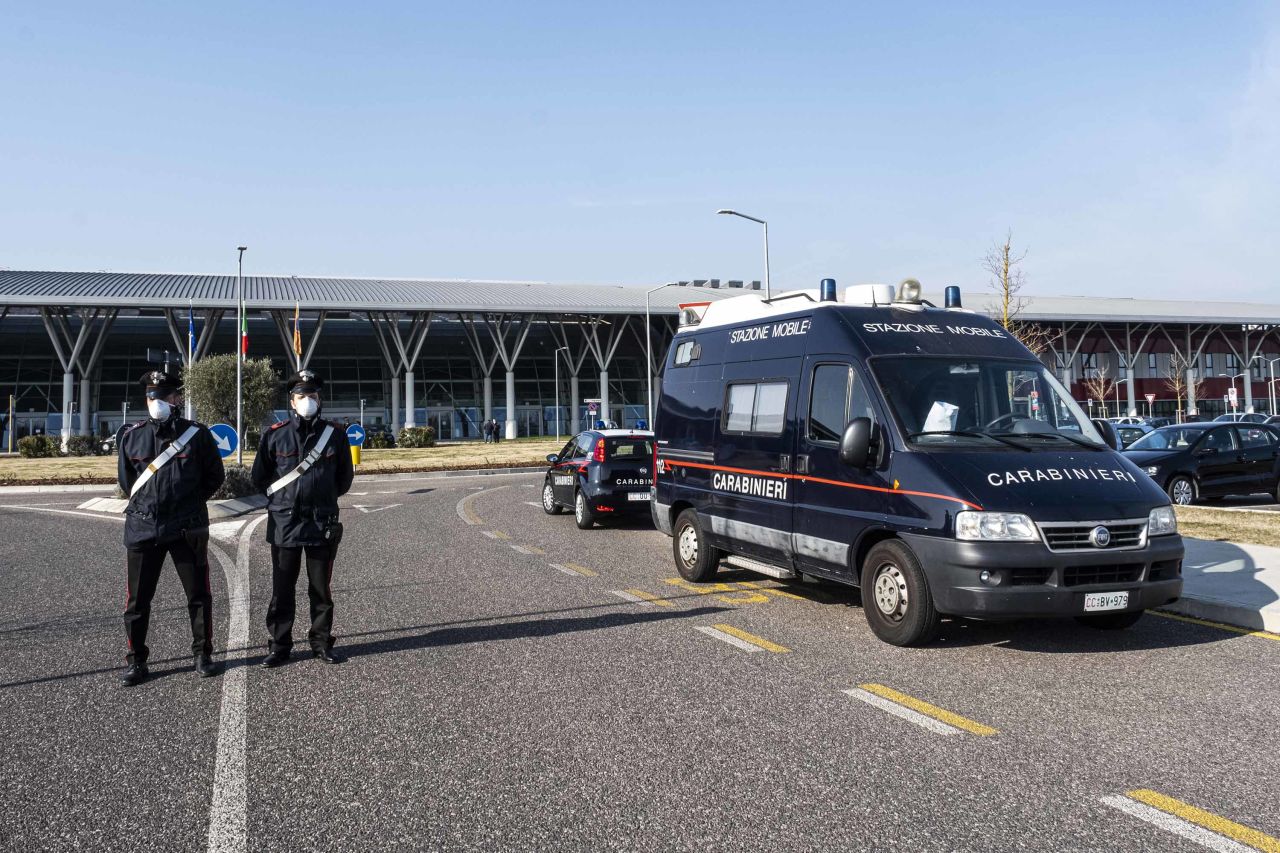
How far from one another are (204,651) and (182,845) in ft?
9.51

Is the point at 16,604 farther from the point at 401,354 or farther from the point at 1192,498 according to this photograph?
the point at 401,354

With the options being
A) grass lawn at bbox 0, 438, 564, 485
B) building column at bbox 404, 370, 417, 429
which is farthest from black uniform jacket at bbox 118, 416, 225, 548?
building column at bbox 404, 370, 417, 429

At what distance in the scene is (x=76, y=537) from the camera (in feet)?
50.4

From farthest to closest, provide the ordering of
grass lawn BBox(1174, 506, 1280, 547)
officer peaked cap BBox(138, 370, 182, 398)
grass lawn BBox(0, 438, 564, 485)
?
grass lawn BBox(0, 438, 564, 485) → grass lawn BBox(1174, 506, 1280, 547) → officer peaked cap BBox(138, 370, 182, 398)

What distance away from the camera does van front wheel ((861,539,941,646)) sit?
6.57 m

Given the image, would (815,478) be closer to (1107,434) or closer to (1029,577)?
(1029,577)

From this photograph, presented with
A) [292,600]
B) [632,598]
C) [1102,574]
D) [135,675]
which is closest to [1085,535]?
[1102,574]

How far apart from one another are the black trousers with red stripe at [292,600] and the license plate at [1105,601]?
5035 mm

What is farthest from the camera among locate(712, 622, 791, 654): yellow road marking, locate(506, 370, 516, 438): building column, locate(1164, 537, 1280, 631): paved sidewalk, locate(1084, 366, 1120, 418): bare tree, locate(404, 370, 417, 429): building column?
locate(1084, 366, 1120, 418): bare tree

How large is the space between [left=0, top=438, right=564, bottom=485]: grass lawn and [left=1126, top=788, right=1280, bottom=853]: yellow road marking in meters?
29.5

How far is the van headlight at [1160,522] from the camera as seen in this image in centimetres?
651

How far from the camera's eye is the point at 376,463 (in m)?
40.2

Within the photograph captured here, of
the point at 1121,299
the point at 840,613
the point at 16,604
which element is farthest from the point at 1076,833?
the point at 1121,299

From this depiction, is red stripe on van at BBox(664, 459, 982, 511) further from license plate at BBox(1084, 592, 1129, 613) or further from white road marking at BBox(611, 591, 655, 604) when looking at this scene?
white road marking at BBox(611, 591, 655, 604)
